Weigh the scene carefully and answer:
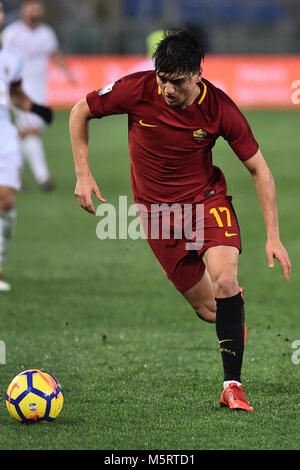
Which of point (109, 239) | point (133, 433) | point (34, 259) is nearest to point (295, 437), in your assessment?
point (133, 433)

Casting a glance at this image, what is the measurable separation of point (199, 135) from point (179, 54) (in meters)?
0.53

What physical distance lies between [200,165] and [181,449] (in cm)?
165

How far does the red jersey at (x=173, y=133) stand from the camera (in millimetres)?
4969

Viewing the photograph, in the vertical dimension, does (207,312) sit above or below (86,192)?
below

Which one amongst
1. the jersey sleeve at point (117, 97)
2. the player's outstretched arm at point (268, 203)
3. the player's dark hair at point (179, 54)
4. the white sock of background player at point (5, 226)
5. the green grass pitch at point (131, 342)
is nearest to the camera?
the green grass pitch at point (131, 342)

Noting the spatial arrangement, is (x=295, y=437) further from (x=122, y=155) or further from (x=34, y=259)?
(x=122, y=155)

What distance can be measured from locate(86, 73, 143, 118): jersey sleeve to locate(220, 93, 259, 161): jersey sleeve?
46 cm

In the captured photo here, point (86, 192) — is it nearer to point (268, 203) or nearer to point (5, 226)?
point (268, 203)

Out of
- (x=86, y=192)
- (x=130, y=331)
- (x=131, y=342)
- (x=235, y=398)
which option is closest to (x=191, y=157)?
(x=86, y=192)

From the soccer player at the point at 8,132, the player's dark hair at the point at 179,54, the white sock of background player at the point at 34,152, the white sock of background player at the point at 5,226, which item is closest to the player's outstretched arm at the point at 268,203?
the player's dark hair at the point at 179,54

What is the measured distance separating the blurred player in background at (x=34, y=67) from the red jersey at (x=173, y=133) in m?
8.86

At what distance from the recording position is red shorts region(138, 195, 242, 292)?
5.05 meters

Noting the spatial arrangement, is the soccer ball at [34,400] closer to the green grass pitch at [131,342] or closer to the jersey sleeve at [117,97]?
the green grass pitch at [131,342]

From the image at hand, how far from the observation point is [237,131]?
4930mm
